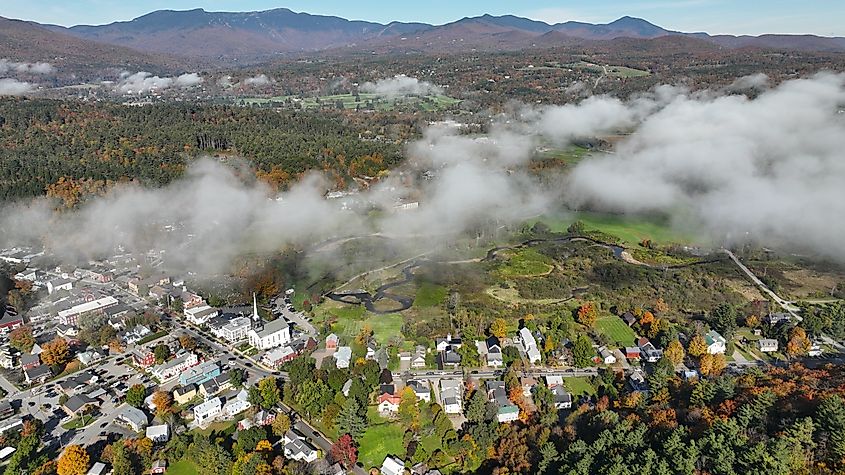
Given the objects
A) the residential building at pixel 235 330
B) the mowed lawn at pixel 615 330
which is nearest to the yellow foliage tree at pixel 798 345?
the mowed lawn at pixel 615 330

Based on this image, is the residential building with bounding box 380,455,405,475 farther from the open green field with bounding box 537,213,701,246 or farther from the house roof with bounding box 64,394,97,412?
the open green field with bounding box 537,213,701,246

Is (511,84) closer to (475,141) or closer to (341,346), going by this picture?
(475,141)

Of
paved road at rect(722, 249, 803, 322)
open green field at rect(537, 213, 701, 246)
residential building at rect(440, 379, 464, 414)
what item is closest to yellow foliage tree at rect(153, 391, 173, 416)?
residential building at rect(440, 379, 464, 414)

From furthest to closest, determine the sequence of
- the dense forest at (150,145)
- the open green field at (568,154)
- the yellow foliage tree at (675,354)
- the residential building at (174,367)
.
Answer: the open green field at (568,154), the dense forest at (150,145), the yellow foliage tree at (675,354), the residential building at (174,367)

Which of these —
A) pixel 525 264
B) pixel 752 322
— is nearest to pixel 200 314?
pixel 525 264

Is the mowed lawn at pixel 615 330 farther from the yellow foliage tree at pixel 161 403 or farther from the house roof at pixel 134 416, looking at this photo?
the house roof at pixel 134 416

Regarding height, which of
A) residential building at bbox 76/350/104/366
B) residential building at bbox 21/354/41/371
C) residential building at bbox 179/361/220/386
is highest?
residential building at bbox 179/361/220/386
